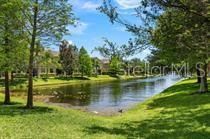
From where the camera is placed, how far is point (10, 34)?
2727cm

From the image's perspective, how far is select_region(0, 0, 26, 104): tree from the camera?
2559cm

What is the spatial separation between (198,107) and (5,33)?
46.1 ft

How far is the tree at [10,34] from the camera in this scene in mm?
25594

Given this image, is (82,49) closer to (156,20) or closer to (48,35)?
(48,35)

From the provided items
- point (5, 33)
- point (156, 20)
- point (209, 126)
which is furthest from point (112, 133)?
point (5, 33)

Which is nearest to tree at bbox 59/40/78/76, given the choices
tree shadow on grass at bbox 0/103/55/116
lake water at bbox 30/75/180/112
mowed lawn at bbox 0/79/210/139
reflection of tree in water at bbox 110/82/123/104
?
lake water at bbox 30/75/180/112

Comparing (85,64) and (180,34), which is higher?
(85,64)

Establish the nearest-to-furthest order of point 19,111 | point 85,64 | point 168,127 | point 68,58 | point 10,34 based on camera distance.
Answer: point 168,127, point 19,111, point 10,34, point 68,58, point 85,64

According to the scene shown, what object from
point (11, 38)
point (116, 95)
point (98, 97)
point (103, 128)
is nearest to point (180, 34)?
point (103, 128)

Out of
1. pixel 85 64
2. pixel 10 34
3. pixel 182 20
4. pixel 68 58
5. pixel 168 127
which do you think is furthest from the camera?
pixel 85 64

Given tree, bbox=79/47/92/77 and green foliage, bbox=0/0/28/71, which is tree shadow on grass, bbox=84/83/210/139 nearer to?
green foliage, bbox=0/0/28/71

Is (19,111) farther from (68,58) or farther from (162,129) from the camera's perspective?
(68,58)

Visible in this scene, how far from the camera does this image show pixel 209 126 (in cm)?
1883

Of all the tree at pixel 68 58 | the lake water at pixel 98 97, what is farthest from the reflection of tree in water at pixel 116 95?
the tree at pixel 68 58
